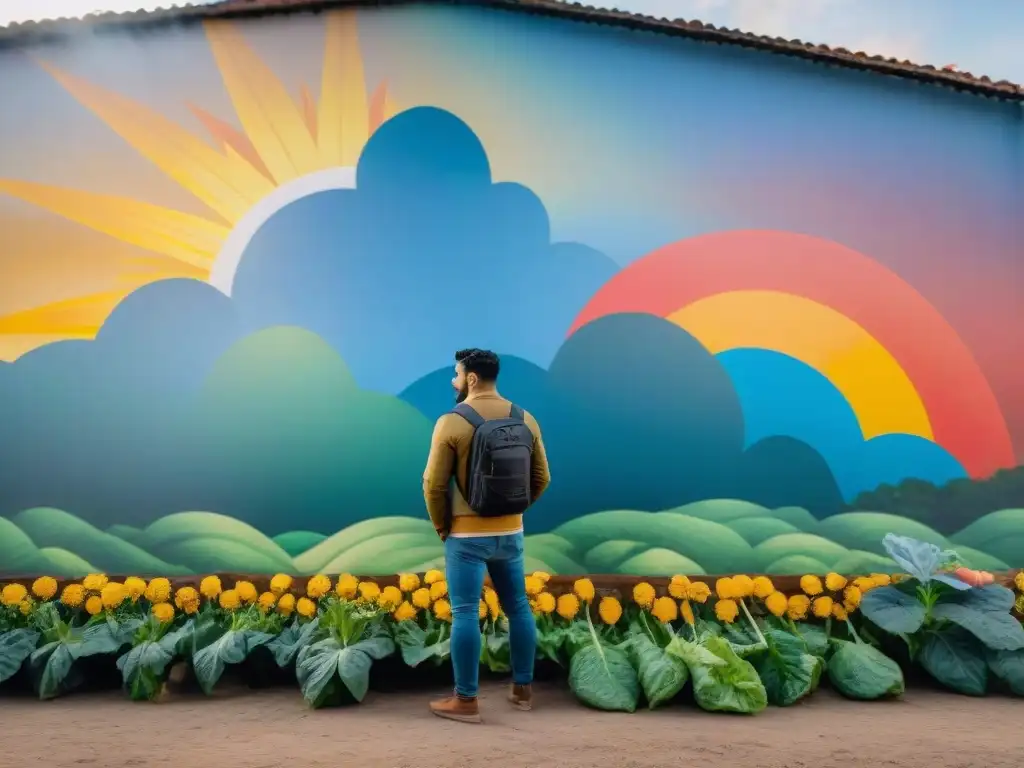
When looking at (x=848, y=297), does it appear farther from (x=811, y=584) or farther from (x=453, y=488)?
(x=453, y=488)

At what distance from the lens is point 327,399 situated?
4496 mm

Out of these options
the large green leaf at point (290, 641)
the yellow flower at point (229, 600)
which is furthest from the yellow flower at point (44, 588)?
the large green leaf at point (290, 641)

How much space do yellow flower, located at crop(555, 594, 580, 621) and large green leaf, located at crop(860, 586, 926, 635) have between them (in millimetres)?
1458

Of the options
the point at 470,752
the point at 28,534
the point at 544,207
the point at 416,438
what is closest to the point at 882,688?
the point at 470,752

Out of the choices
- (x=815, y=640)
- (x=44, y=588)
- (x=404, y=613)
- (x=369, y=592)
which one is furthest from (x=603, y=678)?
(x=44, y=588)

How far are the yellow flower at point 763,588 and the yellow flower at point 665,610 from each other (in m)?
0.48

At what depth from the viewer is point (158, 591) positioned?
4113 mm

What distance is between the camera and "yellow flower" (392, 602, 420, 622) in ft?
12.8

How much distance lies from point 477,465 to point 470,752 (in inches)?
43.8

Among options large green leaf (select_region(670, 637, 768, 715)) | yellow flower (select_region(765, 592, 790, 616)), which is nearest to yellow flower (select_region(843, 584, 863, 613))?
yellow flower (select_region(765, 592, 790, 616))

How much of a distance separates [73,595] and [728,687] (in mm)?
3456

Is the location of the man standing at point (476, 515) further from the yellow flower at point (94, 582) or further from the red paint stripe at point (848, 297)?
the yellow flower at point (94, 582)

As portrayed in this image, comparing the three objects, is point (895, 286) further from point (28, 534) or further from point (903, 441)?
point (28, 534)

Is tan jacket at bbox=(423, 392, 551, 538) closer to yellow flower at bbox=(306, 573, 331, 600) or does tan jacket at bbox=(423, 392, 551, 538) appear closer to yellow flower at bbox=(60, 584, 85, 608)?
yellow flower at bbox=(306, 573, 331, 600)
